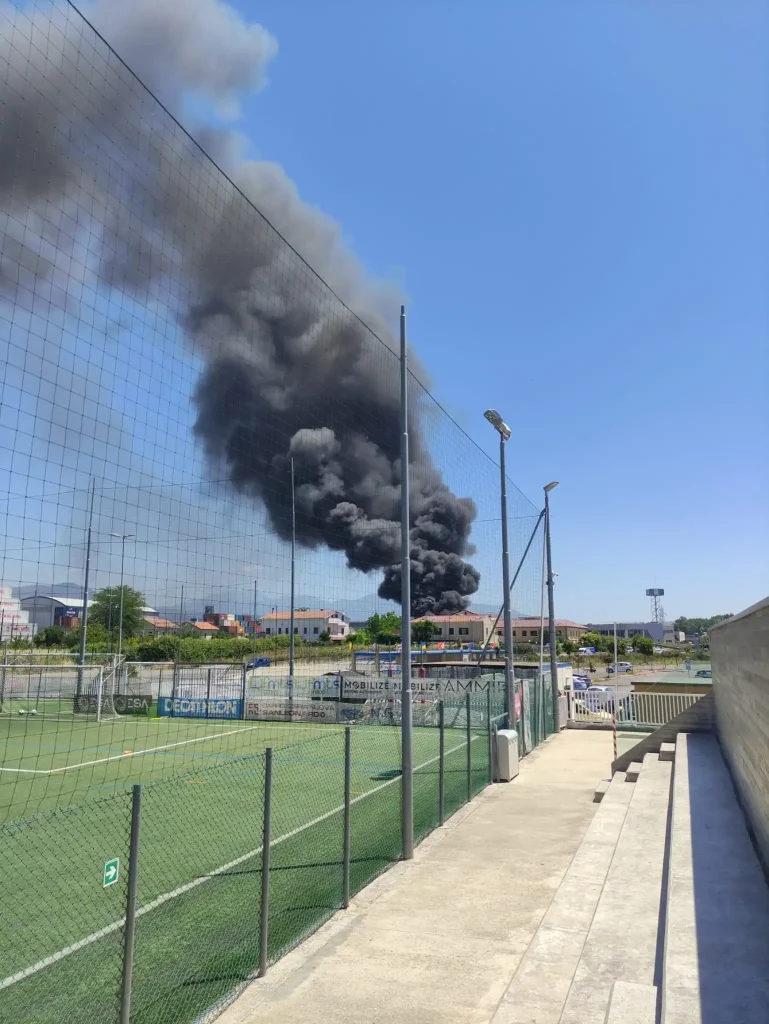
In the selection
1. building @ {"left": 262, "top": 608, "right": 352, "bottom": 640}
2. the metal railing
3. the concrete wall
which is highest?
building @ {"left": 262, "top": 608, "right": 352, "bottom": 640}

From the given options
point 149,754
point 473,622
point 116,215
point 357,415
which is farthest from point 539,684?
point 473,622

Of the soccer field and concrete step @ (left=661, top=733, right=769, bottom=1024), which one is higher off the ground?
concrete step @ (left=661, top=733, right=769, bottom=1024)

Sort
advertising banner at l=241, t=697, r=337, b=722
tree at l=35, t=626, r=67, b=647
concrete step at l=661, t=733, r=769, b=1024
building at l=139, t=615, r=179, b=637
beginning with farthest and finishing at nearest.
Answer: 1. tree at l=35, t=626, r=67, b=647
2. advertising banner at l=241, t=697, r=337, b=722
3. building at l=139, t=615, r=179, b=637
4. concrete step at l=661, t=733, r=769, b=1024

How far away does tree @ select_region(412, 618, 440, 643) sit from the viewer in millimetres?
66062

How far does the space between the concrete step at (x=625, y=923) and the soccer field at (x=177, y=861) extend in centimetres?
222

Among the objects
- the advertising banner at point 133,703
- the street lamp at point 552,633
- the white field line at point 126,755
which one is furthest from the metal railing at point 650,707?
the advertising banner at point 133,703

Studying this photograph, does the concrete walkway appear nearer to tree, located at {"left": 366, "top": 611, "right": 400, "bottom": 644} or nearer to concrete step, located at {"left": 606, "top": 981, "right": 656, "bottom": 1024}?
concrete step, located at {"left": 606, "top": 981, "right": 656, "bottom": 1024}

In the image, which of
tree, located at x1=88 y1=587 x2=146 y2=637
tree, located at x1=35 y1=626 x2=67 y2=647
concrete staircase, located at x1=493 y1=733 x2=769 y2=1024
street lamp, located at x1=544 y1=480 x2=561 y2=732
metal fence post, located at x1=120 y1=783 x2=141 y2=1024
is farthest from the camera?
tree, located at x1=35 y1=626 x2=67 y2=647

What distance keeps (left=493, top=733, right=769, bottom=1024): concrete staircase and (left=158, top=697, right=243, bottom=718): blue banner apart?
19189mm

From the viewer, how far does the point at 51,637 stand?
114 feet

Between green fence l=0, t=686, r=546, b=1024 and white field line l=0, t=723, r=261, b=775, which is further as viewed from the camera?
white field line l=0, t=723, r=261, b=775

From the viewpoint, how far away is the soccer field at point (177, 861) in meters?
5.08

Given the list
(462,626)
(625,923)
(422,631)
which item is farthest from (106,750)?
(462,626)

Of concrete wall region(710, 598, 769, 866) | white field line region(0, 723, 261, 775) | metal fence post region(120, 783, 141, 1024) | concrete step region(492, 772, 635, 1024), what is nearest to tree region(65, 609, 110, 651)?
white field line region(0, 723, 261, 775)
